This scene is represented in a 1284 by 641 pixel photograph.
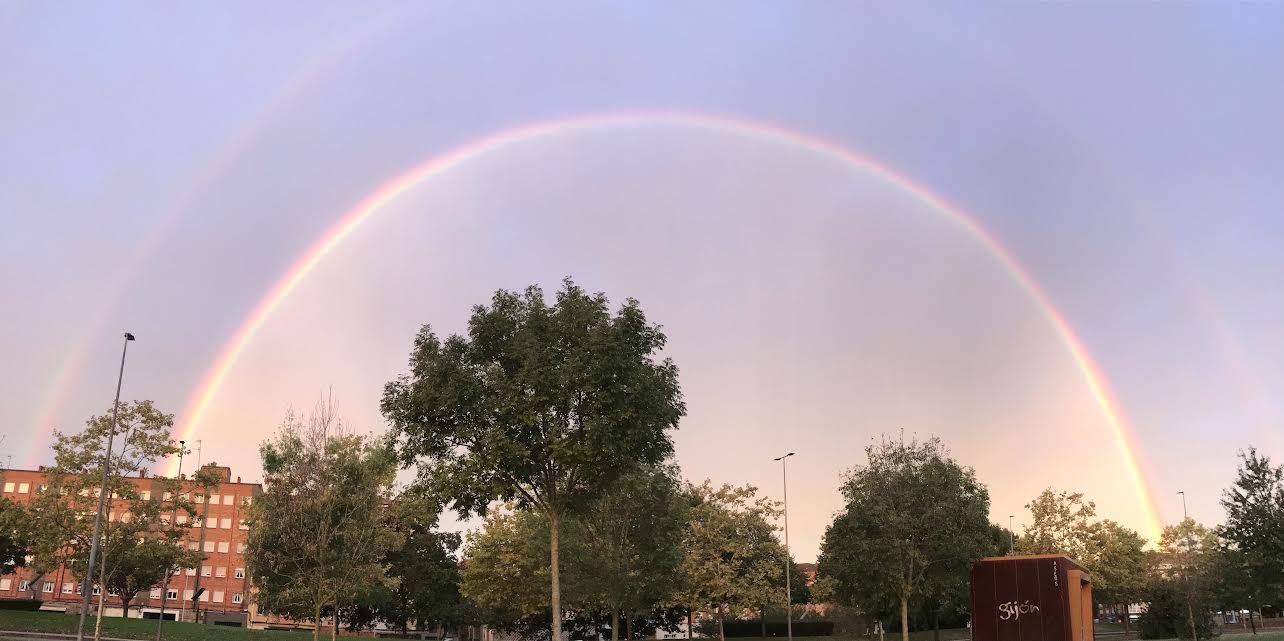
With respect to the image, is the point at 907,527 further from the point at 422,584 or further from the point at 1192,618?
the point at 422,584

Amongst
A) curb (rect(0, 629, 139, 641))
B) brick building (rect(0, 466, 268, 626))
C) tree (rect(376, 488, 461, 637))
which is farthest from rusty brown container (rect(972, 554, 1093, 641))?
brick building (rect(0, 466, 268, 626))

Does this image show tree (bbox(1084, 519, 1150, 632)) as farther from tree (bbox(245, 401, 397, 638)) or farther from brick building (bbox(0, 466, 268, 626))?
brick building (bbox(0, 466, 268, 626))

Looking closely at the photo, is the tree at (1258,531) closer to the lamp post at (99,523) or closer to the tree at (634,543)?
the tree at (634,543)

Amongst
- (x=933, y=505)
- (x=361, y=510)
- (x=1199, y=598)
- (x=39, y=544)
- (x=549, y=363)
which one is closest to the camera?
(x=549, y=363)

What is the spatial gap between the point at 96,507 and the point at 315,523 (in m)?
18.8

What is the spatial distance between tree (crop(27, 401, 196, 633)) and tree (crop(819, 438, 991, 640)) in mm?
36097

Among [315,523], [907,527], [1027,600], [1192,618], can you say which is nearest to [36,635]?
[315,523]

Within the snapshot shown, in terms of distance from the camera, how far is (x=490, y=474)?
1085 inches

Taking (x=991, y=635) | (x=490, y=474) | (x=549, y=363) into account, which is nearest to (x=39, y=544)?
(x=490, y=474)

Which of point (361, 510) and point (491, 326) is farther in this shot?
point (361, 510)

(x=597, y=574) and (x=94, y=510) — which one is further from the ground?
(x=94, y=510)

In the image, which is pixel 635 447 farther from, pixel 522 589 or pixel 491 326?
pixel 522 589

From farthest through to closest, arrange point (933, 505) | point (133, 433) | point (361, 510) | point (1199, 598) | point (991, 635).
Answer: point (1199, 598) < point (991, 635) < point (933, 505) < point (133, 433) < point (361, 510)

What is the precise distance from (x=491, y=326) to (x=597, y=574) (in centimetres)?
2898
